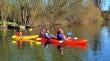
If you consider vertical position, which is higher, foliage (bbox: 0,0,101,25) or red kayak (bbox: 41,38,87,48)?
foliage (bbox: 0,0,101,25)

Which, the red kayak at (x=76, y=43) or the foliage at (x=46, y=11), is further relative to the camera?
the foliage at (x=46, y=11)

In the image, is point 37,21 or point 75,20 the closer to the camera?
point 37,21

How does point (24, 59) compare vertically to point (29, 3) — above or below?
below

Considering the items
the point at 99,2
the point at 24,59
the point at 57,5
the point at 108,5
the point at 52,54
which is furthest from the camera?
the point at 108,5

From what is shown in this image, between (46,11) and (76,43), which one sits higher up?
(46,11)

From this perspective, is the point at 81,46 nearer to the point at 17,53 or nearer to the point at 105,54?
the point at 105,54

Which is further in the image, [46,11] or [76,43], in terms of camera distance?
[46,11]

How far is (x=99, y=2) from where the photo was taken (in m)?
81.8

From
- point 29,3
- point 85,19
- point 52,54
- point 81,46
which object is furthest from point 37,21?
point 52,54

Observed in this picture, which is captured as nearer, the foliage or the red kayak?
the red kayak

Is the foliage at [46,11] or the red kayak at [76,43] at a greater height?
the foliage at [46,11]

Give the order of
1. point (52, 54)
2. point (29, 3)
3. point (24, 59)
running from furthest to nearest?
1. point (29, 3)
2. point (52, 54)
3. point (24, 59)

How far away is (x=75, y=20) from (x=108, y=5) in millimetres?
27786

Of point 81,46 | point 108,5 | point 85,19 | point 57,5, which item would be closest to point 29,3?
point 57,5
